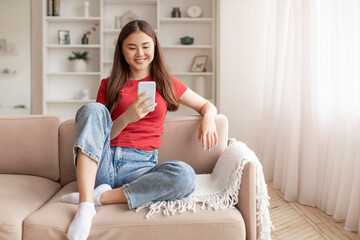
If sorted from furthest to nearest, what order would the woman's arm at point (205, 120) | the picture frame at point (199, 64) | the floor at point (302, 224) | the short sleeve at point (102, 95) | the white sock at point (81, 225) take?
the picture frame at point (199, 64) → the floor at point (302, 224) → the short sleeve at point (102, 95) → the woman's arm at point (205, 120) → the white sock at point (81, 225)

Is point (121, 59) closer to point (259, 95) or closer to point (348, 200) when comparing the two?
point (348, 200)

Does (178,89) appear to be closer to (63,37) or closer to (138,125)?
(138,125)

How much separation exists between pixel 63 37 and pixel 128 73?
8.34 feet

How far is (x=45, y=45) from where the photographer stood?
3842 mm

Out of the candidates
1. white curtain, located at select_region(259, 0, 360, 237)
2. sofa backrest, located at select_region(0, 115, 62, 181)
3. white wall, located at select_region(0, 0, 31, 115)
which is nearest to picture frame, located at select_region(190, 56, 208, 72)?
white curtain, located at select_region(259, 0, 360, 237)

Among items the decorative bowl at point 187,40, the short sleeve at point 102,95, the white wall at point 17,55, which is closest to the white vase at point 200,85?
the decorative bowl at point 187,40

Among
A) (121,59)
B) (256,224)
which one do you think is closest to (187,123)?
(121,59)

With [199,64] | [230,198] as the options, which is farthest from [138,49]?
[199,64]

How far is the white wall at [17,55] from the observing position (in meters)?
4.02

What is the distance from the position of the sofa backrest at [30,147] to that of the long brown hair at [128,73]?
1.16 feet

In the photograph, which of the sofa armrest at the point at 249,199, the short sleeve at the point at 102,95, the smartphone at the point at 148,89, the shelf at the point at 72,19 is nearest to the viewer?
the sofa armrest at the point at 249,199

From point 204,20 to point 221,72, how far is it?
2.64 feet

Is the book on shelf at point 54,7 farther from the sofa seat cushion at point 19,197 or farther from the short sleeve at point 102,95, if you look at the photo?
the sofa seat cushion at point 19,197

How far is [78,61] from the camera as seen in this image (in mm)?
3918
